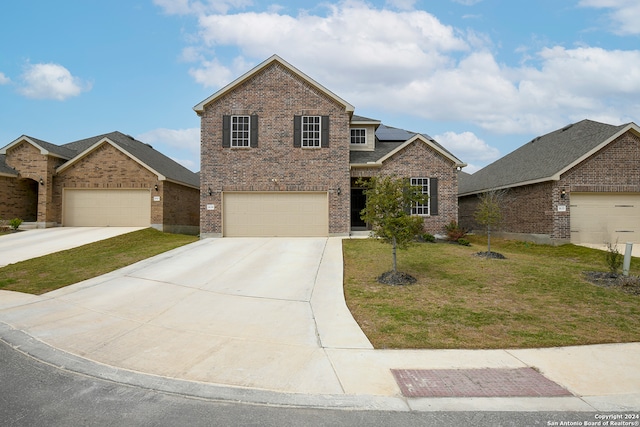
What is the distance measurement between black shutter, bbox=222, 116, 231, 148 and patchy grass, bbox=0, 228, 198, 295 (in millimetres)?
5006

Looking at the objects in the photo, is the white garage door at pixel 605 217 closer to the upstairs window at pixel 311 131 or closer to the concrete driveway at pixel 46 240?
the upstairs window at pixel 311 131

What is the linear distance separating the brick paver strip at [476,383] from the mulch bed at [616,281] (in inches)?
236

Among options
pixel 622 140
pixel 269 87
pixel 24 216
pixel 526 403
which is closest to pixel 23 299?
pixel 526 403

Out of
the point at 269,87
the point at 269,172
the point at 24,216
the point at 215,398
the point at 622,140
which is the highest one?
Answer: the point at 269,87

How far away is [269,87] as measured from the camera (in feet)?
61.0

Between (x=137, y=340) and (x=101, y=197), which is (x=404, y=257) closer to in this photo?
(x=137, y=340)

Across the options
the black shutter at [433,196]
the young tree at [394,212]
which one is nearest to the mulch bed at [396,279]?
the young tree at [394,212]

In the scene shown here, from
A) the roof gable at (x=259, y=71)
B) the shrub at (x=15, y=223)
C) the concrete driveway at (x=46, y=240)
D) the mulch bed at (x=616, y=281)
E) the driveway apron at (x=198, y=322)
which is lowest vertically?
the driveway apron at (x=198, y=322)

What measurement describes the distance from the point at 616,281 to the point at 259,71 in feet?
51.6

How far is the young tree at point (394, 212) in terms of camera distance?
32.8 feet

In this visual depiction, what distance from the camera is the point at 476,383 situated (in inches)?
187

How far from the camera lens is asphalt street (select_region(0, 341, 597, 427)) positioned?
12.7 ft

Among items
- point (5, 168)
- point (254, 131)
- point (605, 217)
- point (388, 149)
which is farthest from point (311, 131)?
point (5, 168)

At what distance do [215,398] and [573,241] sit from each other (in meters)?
17.9
